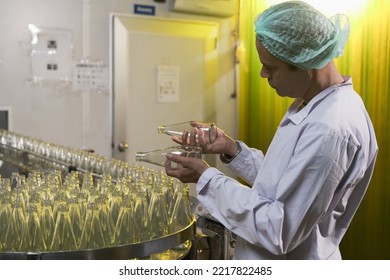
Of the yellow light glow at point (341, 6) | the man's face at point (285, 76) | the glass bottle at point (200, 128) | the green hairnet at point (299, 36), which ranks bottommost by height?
the glass bottle at point (200, 128)

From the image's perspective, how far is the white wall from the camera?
313 centimetres

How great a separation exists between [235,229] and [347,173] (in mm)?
299

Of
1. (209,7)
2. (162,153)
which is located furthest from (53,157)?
(209,7)

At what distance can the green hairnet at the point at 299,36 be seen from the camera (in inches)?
44.2

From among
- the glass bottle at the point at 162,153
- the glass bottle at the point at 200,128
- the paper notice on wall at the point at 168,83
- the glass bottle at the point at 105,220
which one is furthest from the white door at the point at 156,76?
the glass bottle at the point at 105,220

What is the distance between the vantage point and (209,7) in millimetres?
3518

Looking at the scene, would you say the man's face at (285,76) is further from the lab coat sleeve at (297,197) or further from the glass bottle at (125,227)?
the glass bottle at (125,227)

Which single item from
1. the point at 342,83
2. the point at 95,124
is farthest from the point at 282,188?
the point at 95,124

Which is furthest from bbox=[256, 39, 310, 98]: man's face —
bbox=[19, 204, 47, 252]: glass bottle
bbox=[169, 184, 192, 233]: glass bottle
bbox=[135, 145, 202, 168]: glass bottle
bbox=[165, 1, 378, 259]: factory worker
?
bbox=[19, 204, 47, 252]: glass bottle

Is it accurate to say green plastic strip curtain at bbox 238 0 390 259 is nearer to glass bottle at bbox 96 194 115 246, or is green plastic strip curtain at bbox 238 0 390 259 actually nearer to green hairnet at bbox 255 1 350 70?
green hairnet at bbox 255 1 350 70

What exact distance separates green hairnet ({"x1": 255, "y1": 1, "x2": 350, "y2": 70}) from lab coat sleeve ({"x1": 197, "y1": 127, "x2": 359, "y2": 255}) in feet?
0.65

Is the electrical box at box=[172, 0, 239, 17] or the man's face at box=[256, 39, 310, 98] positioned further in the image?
the electrical box at box=[172, 0, 239, 17]

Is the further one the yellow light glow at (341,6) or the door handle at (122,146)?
the door handle at (122,146)

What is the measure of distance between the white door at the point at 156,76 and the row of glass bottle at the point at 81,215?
207 centimetres
